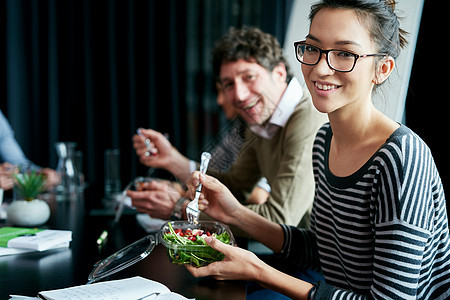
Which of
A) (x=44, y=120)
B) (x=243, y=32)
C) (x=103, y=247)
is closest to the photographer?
(x=103, y=247)

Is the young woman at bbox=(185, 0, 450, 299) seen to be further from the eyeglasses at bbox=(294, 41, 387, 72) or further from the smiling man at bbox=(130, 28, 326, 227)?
the smiling man at bbox=(130, 28, 326, 227)

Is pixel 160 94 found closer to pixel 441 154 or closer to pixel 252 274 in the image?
pixel 441 154

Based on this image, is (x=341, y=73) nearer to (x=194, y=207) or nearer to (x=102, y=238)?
(x=194, y=207)

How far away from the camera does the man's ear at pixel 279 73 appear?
2.12 metres

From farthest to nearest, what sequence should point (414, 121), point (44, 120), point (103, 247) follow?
point (44, 120) < point (414, 121) < point (103, 247)

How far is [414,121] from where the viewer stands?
5.41 ft

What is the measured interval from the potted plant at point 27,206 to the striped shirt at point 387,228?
96 cm

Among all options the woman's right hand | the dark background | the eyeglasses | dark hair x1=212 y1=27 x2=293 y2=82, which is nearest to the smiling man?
dark hair x1=212 y1=27 x2=293 y2=82

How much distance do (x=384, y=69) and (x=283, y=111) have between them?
2.48 ft

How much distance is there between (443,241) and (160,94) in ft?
9.94

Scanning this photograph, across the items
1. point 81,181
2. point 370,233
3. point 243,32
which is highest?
point 243,32

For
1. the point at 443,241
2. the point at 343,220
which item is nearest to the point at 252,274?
the point at 343,220

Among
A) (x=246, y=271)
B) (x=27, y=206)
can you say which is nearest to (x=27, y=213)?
(x=27, y=206)

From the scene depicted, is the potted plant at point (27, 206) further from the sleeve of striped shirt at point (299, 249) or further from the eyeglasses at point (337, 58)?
the eyeglasses at point (337, 58)
